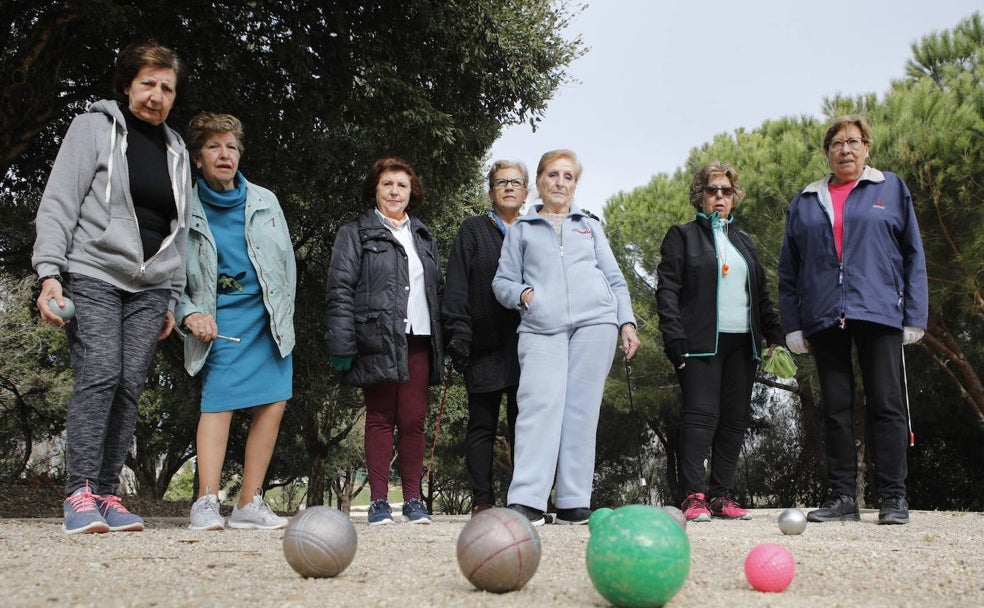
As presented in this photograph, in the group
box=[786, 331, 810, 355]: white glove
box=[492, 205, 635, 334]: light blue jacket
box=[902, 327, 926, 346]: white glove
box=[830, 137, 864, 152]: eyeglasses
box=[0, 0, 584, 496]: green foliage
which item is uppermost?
box=[0, 0, 584, 496]: green foliage

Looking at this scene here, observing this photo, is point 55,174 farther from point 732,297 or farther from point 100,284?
point 732,297

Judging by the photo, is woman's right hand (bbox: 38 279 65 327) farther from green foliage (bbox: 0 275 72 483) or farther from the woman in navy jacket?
green foliage (bbox: 0 275 72 483)

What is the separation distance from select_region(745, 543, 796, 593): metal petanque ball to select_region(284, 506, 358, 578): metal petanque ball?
1270mm

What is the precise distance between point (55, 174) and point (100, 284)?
534mm

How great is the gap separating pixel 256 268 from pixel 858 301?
3.35 metres

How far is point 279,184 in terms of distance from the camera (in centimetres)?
1090

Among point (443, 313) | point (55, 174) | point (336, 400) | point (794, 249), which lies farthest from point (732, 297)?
point (336, 400)

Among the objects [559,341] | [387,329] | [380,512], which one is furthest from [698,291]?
[380,512]

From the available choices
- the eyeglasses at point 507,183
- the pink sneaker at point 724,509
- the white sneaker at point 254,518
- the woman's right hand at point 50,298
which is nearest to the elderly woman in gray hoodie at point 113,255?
the woman's right hand at point 50,298

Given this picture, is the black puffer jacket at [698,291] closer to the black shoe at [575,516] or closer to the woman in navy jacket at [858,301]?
the woman in navy jacket at [858,301]

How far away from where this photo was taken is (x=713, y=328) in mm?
5312

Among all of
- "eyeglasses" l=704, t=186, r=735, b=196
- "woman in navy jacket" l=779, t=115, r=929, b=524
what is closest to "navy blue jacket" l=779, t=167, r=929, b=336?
"woman in navy jacket" l=779, t=115, r=929, b=524

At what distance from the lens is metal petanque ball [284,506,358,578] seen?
266 centimetres

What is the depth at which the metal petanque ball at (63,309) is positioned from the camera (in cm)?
355
